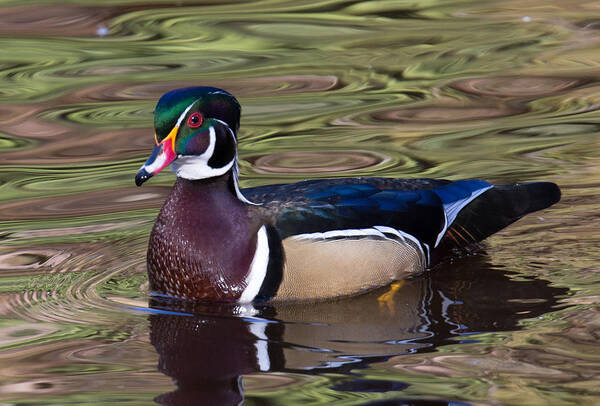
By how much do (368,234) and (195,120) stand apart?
3.78ft

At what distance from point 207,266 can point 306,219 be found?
0.59 metres

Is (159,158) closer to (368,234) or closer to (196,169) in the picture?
(196,169)

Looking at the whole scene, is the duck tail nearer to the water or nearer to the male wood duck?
the water

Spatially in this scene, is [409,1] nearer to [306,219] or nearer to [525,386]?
[306,219]

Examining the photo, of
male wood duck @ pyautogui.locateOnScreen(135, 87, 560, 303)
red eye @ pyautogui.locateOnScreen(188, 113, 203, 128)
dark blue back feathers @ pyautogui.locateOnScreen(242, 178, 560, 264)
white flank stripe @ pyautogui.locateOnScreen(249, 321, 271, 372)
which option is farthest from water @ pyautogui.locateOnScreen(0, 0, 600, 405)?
red eye @ pyautogui.locateOnScreen(188, 113, 203, 128)

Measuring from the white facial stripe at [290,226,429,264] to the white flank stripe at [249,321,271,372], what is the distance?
0.54m

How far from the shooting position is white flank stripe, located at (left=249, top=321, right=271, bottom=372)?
18.2 feet

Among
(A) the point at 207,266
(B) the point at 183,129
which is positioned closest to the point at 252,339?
(A) the point at 207,266

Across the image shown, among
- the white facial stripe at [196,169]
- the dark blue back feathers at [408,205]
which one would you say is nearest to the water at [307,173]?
the dark blue back feathers at [408,205]

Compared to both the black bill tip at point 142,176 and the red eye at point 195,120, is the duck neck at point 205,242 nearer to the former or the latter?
the red eye at point 195,120

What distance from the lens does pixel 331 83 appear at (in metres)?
10.6

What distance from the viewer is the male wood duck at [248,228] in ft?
20.7

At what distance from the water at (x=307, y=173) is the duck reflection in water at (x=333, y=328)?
2 cm

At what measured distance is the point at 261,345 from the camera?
19.1 ft
